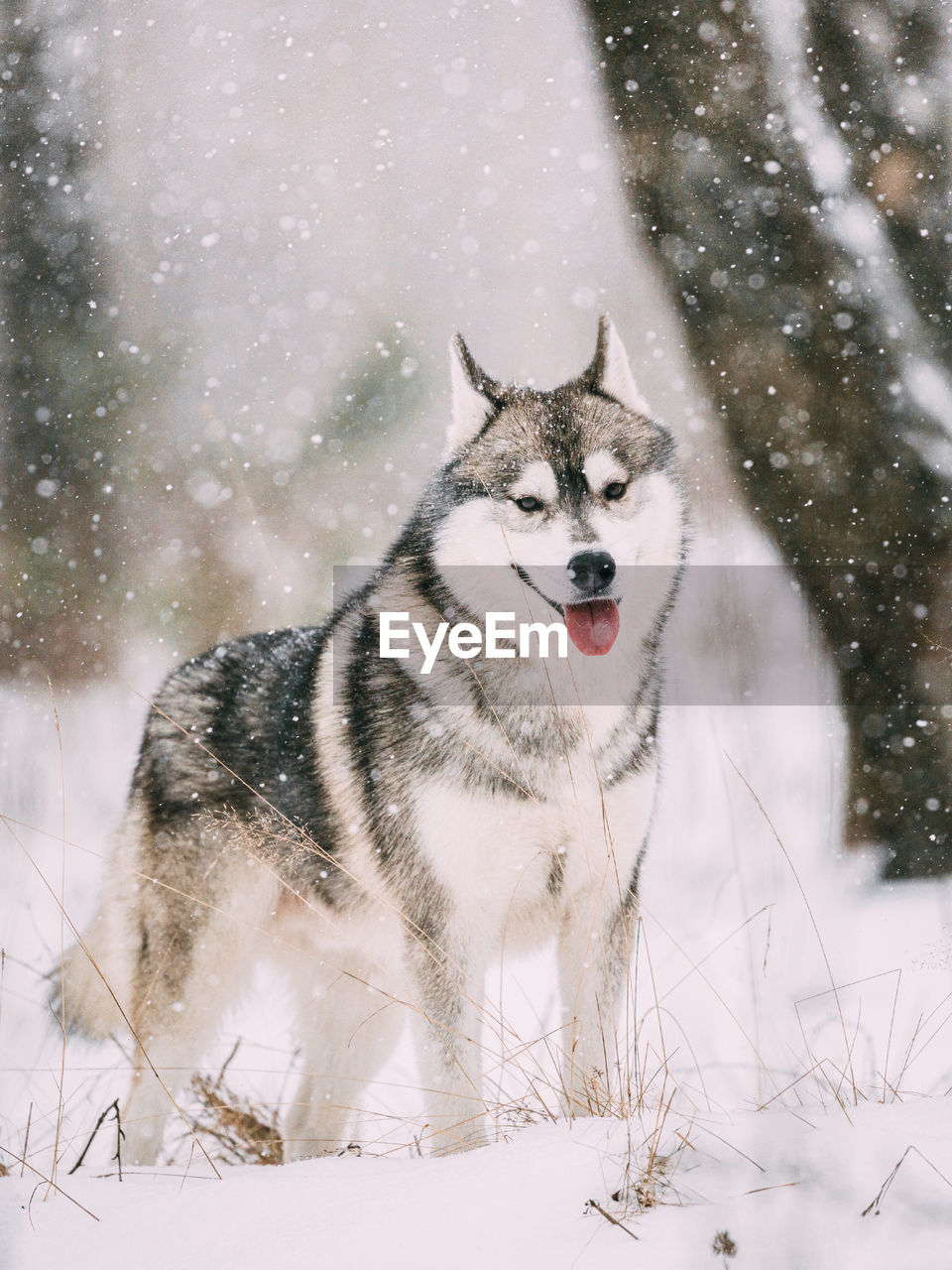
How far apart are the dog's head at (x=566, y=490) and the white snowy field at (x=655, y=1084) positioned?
526mm

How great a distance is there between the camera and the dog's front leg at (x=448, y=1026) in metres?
1.44

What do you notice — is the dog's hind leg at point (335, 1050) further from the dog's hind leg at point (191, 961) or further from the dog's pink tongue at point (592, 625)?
the dog's pink tongue at point (592, 625)

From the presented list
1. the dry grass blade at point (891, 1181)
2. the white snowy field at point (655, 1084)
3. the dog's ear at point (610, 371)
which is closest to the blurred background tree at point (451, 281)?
the white snowy field at point (655, 1084)

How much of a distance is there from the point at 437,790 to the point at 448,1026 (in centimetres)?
42

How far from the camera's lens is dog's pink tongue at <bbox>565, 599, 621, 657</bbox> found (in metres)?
1.62

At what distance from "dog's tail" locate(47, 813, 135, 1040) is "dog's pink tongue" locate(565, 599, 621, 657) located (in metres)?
1.18

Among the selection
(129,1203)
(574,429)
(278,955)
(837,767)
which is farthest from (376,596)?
(837,767)

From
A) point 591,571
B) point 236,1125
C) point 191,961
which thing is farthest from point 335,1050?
point 591,571

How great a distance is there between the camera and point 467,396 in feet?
5.57

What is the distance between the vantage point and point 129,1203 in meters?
0.94

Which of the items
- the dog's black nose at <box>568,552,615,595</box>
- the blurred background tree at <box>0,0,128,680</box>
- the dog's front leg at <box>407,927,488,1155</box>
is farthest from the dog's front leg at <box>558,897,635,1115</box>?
the blurred background tree at <box>0,0,128,680</box>

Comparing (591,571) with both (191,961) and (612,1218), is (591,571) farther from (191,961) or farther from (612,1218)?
(191,961)

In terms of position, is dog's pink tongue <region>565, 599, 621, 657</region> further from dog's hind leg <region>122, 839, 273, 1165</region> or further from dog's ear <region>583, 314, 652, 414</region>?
dog's hind leg <region>122, 839, 273, 1165</region>

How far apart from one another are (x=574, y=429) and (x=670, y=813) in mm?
1218
